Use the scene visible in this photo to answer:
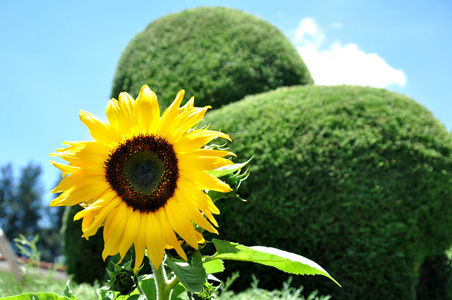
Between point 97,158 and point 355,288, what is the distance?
395 cm

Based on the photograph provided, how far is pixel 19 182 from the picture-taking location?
2488 cm

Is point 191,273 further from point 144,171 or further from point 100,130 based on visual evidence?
point 100,130

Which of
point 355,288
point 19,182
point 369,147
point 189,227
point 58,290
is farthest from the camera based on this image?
point 19,182

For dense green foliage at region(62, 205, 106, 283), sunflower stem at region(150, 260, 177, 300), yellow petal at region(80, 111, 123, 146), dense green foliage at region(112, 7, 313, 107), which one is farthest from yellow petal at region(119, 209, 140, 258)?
dense green foliage at region(62, 205, 106, 283)

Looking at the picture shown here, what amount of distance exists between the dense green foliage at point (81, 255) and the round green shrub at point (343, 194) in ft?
8.15

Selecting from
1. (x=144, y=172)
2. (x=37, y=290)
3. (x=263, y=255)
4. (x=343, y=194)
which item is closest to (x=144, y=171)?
(x=144, y=172)

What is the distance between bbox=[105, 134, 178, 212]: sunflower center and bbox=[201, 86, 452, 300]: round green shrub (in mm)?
3285

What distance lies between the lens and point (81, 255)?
636cm

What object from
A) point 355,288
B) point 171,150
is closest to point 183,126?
point 171,150

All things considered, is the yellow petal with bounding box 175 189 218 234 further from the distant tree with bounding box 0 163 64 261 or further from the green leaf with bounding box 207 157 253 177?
the distant tree with bounding box 0 163 64 261

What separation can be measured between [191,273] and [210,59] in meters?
5.50

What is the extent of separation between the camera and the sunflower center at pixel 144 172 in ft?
4.60

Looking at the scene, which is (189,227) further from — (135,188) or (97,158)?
(97,158)

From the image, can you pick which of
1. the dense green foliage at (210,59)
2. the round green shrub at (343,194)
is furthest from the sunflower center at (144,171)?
the dense green foliage at (210,59)
